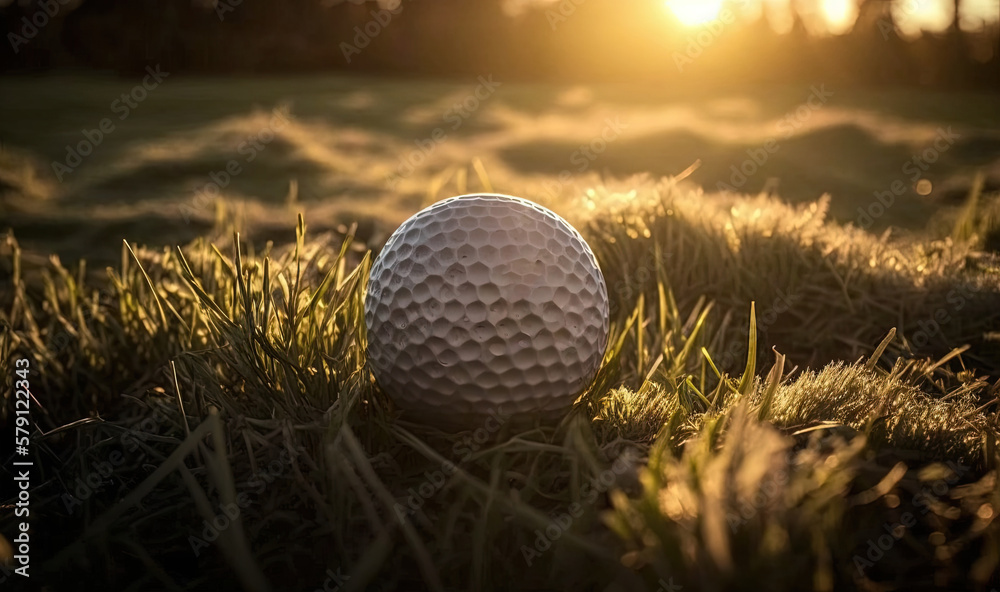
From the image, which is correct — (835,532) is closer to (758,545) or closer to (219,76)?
(758,545)

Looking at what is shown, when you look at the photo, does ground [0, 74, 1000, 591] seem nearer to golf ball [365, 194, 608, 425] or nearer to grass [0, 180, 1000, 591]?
grass [0, 180, 1000, 591]

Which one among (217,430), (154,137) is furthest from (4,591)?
(154,137)

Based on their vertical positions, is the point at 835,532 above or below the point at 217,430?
below

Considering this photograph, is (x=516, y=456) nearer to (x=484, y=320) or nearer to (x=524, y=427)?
(x=524, y=427)

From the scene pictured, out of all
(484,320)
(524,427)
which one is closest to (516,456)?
(524,427)

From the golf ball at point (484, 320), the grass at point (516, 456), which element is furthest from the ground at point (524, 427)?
the golf ball at point (484, 320)

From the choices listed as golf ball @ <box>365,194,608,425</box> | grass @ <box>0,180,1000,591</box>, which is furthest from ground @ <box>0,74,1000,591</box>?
golf ball @ <box>365,194,608,425</box>

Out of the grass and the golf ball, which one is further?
the golf ball
